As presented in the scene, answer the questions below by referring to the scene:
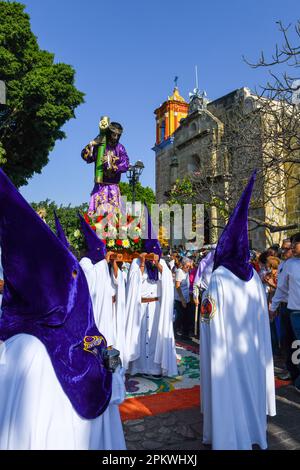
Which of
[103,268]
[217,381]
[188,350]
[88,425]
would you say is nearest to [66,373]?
[88,425]

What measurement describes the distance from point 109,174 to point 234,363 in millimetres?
5029

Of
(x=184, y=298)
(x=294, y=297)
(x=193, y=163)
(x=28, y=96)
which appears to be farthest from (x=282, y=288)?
(x=193, y=163)

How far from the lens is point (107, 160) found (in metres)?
7.33

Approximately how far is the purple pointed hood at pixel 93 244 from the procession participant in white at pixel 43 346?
136 inches

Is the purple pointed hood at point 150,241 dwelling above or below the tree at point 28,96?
below

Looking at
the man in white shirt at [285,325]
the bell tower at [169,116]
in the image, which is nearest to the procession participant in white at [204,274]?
the man in white shirt at [285,325]

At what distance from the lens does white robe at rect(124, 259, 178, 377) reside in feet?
19.6

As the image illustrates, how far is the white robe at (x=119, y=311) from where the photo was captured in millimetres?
5973

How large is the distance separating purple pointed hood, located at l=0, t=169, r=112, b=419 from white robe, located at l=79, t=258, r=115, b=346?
3.57 m

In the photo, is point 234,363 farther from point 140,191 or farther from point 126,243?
point 140,191

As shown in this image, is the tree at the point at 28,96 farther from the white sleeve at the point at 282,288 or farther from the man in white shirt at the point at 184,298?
the white sleeve at the point at 282,288

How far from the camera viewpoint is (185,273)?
946cm

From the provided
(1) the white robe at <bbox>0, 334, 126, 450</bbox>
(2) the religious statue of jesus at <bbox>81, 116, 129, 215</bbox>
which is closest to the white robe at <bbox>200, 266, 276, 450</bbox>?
(1) the white robe at <bbox>0, 334, 126, 450</bbox>

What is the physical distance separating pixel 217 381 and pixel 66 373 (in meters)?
1.77
